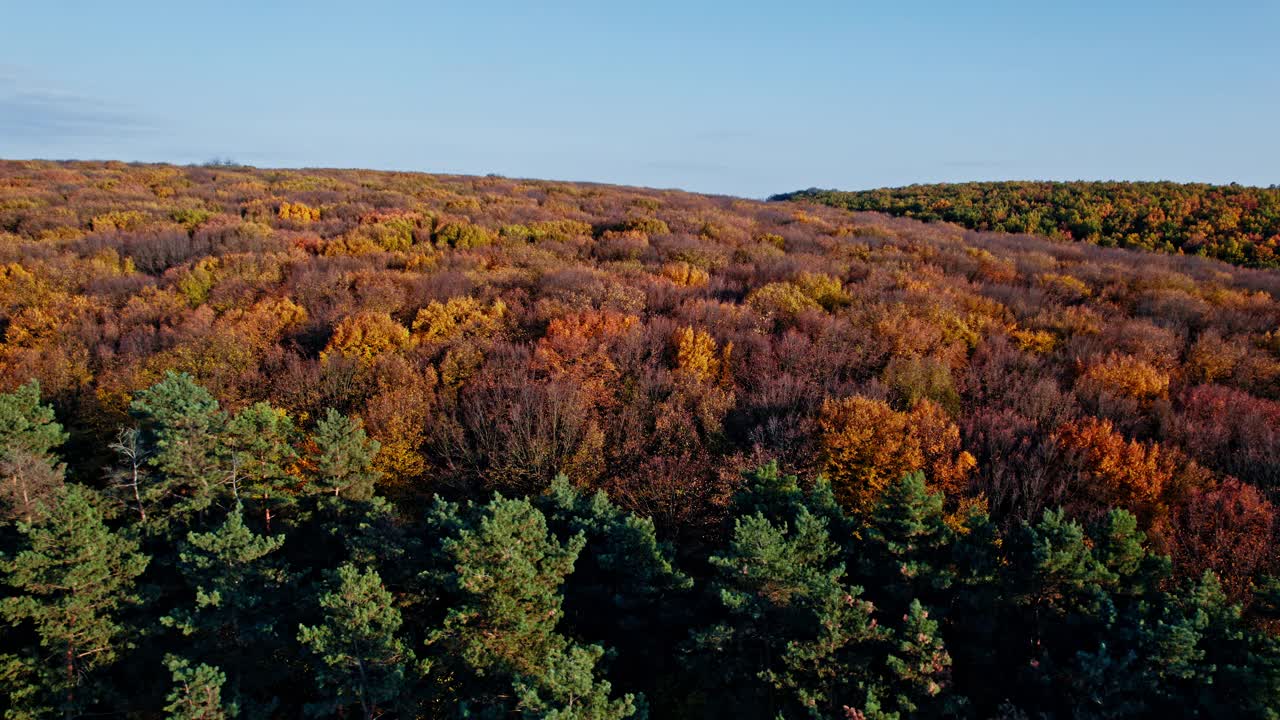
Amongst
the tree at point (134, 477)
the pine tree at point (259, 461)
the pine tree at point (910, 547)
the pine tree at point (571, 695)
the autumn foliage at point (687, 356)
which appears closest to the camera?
the pine tree at point (571, 695)

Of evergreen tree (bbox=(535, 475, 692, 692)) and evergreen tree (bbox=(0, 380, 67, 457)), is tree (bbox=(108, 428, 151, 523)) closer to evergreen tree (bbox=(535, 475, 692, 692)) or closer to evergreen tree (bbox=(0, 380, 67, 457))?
evergreen tree (bbox=(0, 380, 67, 457))

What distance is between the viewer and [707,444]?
23484 millimetres

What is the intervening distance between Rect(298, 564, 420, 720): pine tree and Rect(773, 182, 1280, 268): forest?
55.9 m

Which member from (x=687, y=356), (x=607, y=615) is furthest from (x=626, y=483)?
(x=687, y=356)

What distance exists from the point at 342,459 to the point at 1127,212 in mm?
62205

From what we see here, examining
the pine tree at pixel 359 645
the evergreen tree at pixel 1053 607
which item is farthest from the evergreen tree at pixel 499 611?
the evergreen tree at pixel 1053 607

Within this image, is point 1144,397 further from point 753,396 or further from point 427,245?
point 427,245

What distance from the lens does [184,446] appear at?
19234mm

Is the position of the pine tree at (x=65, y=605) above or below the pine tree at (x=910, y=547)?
below

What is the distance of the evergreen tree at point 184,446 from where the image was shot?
19188 mm

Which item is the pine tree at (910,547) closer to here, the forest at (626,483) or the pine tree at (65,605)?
the forest at (626,483)

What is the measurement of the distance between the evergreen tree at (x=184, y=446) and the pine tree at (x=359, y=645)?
8.39 meters

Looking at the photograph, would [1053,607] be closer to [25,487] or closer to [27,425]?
[25,487]

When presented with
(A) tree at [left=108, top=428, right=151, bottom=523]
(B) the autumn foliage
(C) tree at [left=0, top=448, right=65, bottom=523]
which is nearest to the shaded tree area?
(A) tree at [left=108, top=428, right=151, bottom=523]
